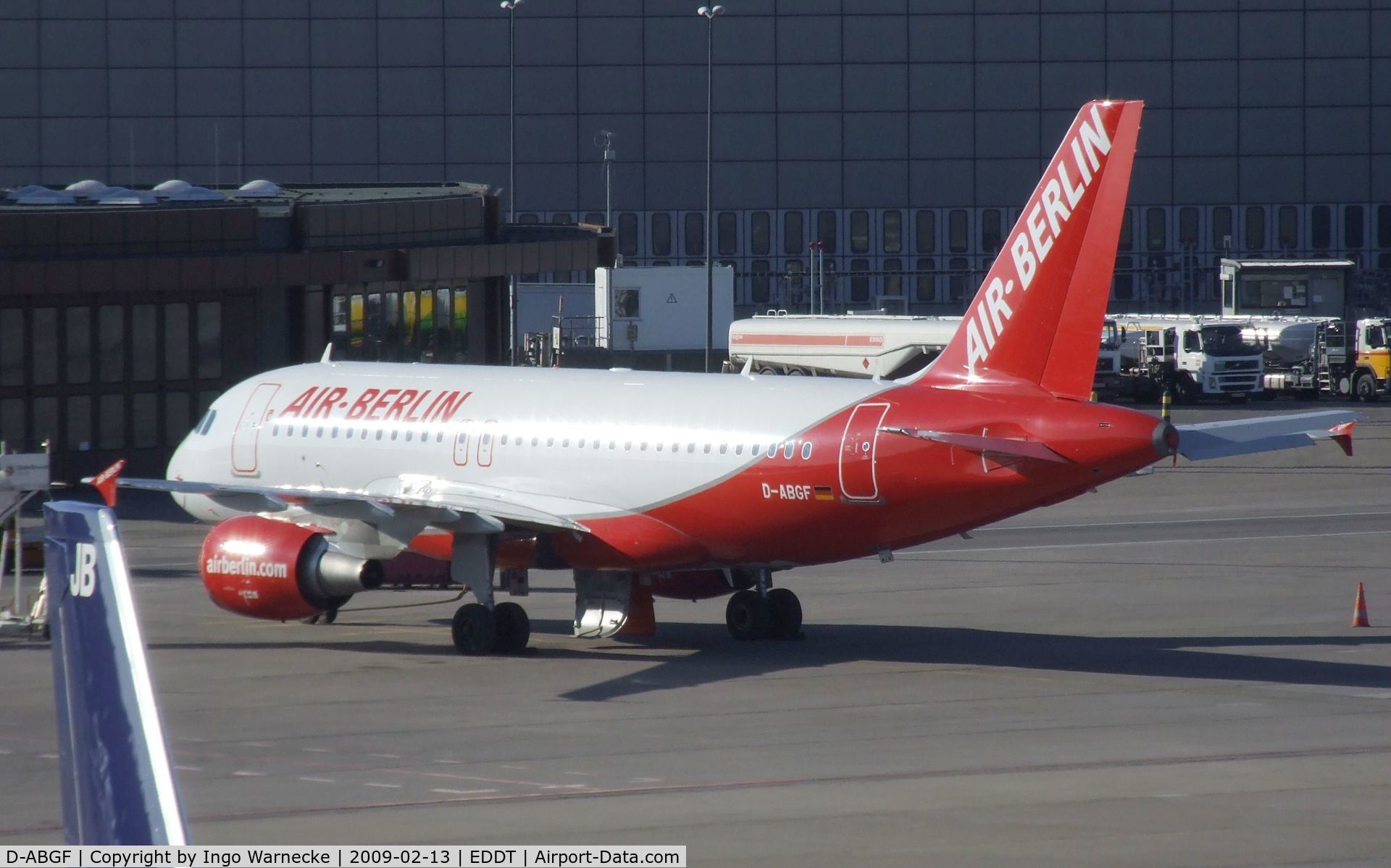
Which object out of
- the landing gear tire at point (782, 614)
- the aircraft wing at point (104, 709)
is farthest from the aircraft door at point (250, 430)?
the aircraft wing at point (104, 709)

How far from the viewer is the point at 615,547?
80.5 feet

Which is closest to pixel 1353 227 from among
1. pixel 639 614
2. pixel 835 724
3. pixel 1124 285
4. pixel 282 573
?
pixel 1124 285

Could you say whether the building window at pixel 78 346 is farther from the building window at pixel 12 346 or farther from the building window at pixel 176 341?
the building window at pixel 176 341

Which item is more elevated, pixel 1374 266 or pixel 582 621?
pixel 1374 266

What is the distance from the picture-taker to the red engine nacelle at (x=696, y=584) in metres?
26.3

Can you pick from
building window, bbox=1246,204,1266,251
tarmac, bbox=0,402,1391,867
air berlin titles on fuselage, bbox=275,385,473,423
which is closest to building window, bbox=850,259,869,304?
building window, bbox=1246,204,1266,251

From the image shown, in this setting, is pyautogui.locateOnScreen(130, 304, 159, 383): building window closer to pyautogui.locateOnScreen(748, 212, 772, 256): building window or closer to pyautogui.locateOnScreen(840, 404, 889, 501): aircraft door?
pyautogui.locateOnScreen(840, 404, 889, 501): aircraft door

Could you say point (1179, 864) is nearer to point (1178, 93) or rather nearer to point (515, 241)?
point (515, 241)

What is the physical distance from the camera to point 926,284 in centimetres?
10181

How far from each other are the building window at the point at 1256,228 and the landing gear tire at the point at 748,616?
8060 cm

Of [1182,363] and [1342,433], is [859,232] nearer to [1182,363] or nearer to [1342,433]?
[1182,363]

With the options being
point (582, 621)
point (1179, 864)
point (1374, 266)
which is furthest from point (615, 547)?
point (1374, 266)

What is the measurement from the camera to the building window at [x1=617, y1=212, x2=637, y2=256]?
101125 mm

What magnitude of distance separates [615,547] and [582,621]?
5.12 feet
